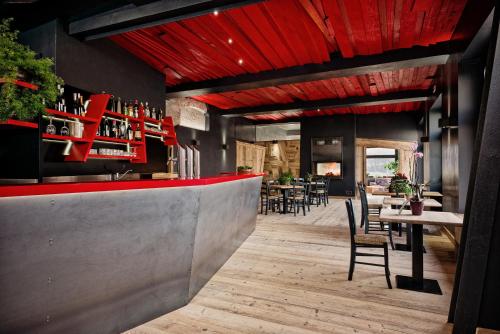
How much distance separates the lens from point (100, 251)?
6.81ft

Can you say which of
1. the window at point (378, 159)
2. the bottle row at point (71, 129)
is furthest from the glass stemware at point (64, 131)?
the window at point (378, 159)

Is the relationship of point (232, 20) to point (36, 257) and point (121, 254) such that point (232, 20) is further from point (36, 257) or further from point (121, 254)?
point (36, 257)

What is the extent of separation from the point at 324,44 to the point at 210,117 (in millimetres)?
5828

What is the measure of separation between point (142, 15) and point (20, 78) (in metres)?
1.61

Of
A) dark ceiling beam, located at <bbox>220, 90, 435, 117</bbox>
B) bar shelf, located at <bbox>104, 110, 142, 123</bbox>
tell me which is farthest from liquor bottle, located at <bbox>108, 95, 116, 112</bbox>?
dark ceiling beam, located at <bbox>220, 90, 435, 117</bbox>

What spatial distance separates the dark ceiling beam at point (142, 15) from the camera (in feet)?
11.6

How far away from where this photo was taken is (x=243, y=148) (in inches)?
507

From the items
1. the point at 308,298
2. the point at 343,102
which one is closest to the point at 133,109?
the point at 308,298

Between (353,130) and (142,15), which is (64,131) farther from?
(353,130)

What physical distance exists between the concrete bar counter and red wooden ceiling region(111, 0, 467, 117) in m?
2.80

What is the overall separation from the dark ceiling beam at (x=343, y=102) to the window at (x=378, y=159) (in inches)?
186

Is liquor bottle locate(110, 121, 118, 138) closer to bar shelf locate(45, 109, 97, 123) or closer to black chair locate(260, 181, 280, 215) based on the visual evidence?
bar shelf locate(45, 109, 97, 123)

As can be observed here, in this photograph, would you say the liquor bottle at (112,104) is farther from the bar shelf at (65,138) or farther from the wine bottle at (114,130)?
the bar shelf at (65,138)

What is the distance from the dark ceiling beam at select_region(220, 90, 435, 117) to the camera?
8406mm
